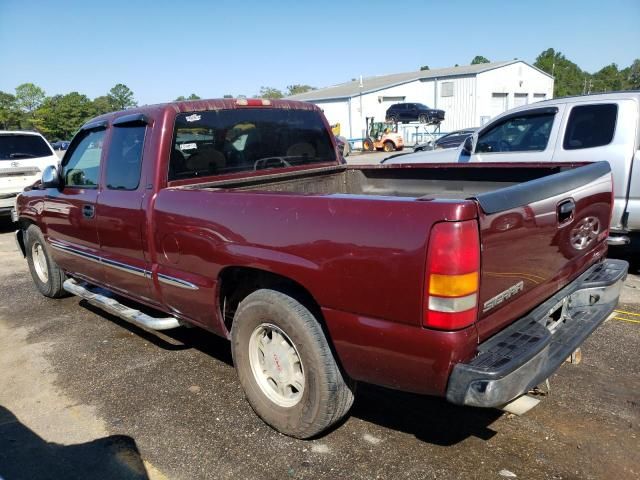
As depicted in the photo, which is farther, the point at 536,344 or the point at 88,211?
the point at 88,211

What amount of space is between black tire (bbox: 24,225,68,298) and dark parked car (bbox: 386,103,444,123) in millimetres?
28763

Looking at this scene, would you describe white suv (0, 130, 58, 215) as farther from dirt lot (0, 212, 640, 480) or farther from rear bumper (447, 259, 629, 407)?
rear bumper (447, 259, 629, 407)

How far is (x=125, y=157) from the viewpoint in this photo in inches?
153

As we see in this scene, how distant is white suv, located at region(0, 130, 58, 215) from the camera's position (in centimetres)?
987

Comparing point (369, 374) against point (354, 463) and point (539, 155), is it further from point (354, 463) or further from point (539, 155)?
point (539, 155)

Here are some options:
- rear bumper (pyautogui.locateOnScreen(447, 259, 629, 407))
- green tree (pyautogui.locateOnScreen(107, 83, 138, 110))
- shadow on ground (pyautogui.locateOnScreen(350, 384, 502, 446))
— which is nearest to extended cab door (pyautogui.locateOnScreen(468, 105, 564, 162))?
rear bumper (pyautogui.locateOnScreen(447, 259, 629, 407))

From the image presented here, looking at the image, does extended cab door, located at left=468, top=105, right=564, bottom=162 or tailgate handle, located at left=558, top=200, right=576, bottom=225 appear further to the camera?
extended cab door, located at left=468, top=105, right=564, bottom=162

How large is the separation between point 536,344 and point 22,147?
35.7ft

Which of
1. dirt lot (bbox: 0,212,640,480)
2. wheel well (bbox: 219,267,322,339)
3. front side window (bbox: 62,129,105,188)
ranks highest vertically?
front side window (bbox: 62,129,105,188)

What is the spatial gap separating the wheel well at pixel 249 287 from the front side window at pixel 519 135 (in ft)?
15.3

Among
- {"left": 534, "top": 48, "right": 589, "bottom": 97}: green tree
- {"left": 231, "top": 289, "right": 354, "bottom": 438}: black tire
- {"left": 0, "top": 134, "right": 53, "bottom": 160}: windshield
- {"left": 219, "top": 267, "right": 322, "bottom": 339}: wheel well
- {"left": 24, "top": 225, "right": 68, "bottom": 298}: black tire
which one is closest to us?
{"left": 231, "top": 289, "right": 354, "bottom": 438}: black tire

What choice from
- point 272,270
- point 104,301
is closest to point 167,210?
point 272,270

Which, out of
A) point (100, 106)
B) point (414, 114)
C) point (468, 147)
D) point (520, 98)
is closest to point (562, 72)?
point (520, 98)

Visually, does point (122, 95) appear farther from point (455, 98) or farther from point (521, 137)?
point (521, 137)
